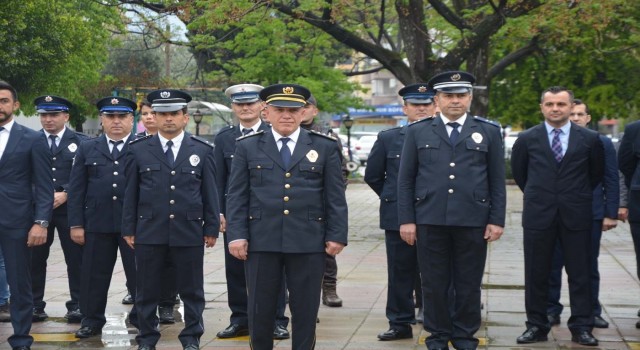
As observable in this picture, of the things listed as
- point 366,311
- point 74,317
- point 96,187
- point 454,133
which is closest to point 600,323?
point 366,311

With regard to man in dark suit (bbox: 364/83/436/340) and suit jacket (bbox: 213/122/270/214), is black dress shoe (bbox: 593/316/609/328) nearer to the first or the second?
man in dark suit (bbox: 364/83/436/340)

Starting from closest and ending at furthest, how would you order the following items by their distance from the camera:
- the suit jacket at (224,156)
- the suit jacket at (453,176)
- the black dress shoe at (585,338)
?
the suit jacket at (453,176) → the black dress shoe at (585,338) → the suit jacket at (224,156)

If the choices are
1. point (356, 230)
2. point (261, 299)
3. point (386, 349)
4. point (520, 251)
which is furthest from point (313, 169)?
point (356, 230)

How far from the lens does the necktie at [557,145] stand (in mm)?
9266

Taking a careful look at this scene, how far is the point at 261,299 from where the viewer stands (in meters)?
7.46

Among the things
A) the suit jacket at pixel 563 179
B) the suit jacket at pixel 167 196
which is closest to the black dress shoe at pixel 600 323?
the suit jacket at pixel 563 179

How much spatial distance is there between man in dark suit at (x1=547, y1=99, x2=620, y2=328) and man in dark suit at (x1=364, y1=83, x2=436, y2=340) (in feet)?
4.31

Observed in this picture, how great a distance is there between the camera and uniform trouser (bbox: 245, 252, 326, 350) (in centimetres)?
743

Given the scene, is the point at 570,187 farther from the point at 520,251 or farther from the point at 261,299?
the point at 520,251

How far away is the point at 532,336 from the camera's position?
30.0 feet

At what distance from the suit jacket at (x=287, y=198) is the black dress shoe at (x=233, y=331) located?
2202 mm

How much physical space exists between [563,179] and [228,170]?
2.94 metres

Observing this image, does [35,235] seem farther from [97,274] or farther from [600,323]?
[600,323]

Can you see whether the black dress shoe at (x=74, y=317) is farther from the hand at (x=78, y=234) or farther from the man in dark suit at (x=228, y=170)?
the man in dark suit at (x=228, y=170)
